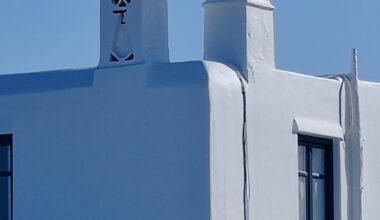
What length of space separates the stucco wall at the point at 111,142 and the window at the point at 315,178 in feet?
6.33

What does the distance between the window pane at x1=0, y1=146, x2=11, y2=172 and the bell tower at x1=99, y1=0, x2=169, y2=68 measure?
61.3 inches

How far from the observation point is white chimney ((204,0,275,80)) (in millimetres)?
20500

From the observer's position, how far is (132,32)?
2042 centimetres

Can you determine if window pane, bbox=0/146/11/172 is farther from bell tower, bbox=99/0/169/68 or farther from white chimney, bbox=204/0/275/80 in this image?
white chimney, bbox=204/0/275/80

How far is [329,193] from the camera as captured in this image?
21641 millimetres

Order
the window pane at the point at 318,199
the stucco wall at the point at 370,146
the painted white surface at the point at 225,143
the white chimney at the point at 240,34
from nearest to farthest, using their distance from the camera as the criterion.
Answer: the painted white surface at the point at 225,143 < the white chimney at the point at 240,34 < the window pane at the point at 318,199 < the stucco wall at the point at 370,146

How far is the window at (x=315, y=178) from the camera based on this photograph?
838 inches

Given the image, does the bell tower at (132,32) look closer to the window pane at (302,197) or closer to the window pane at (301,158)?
the window pane at (301,158)

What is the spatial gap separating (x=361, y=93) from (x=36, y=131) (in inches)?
155

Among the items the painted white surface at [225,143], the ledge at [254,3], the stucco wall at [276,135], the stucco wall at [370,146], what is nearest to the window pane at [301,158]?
the stucco wall at [276,135]

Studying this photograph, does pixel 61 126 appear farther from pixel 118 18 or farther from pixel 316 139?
pixel 316 139

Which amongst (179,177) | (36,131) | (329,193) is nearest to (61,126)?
(36,131)

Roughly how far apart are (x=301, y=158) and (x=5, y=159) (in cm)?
333

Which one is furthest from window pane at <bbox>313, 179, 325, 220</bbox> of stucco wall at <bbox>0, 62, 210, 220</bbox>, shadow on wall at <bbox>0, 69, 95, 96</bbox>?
shadow on wall at <bbox>0, 69, 95, 96</bbox>
